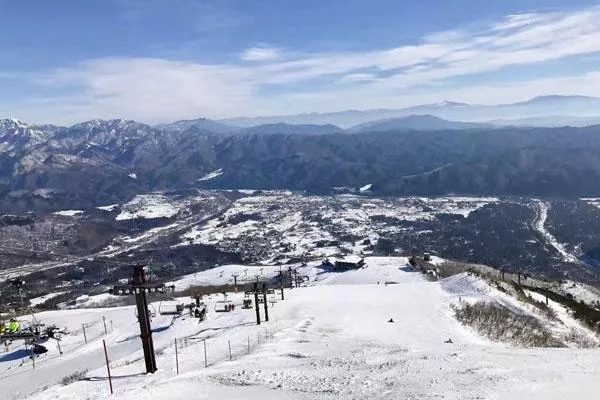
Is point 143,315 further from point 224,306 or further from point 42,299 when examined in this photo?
point 42,299

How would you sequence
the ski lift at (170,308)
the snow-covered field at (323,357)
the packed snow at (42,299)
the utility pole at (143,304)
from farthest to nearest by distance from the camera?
the packed snow at (42,299) < the ski lift at (170,308) < the utility pole at (143,304) < the snow-covered field at (323,357)

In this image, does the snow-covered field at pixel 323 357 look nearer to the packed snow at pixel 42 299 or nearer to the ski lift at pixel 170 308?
the ski lift at pixel 170 308

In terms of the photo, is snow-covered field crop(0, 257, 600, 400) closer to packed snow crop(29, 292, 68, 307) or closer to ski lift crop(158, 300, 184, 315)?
ski lift crop(158, 300, 184, 315)

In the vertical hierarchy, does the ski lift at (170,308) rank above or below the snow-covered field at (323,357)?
below

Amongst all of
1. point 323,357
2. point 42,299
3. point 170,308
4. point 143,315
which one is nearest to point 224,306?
point 170,308

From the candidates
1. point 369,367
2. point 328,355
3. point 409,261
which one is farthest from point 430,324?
point 409,261

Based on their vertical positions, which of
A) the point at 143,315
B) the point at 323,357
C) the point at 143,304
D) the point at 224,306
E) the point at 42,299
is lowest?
the point at 42,299

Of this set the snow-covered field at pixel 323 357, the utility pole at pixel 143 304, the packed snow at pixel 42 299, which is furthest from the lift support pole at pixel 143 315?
the packed snow at pixel 42 299

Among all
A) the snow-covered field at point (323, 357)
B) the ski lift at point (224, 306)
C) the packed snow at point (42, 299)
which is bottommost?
the packed snow at point (42, 299)
